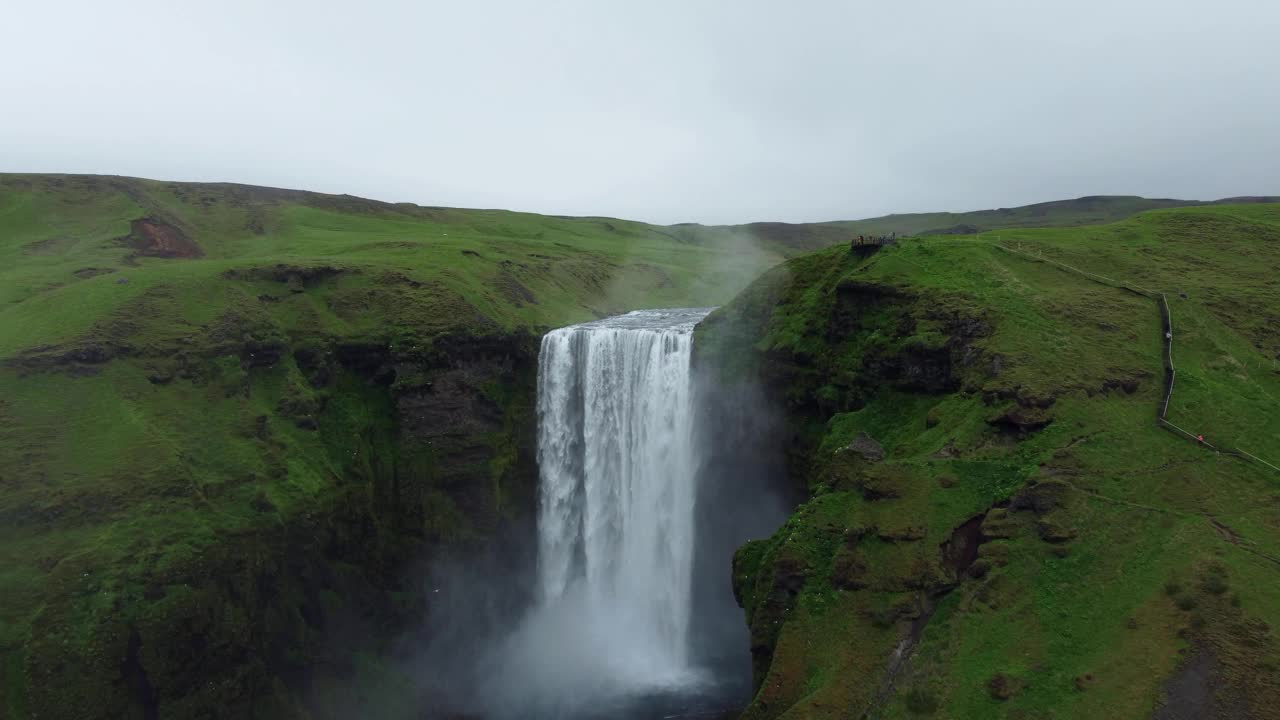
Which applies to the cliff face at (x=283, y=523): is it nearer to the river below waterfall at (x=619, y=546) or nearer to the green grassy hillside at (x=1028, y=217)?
the river below waterfall at (x=619, y=546)

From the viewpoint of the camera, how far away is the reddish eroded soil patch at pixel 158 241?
47097 mm

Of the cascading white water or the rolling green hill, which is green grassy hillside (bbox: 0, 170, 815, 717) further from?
the cascading white water

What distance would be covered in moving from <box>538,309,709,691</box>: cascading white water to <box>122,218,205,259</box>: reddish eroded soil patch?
28.2 m

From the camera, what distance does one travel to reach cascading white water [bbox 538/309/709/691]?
33.6 metres

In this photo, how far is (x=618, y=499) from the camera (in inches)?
1394

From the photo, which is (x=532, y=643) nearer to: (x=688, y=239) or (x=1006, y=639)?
(x=1006, y=639)

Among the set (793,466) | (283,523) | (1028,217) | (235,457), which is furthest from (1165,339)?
(1028,217)

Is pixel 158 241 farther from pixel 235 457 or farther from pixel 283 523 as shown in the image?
pixel 283 523

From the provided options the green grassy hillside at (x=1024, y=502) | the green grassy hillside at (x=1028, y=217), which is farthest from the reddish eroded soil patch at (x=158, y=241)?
the green grassy hillside at (x=1028, y=217)

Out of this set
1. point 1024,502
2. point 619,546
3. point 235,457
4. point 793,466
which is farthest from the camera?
Answer: point 619,546

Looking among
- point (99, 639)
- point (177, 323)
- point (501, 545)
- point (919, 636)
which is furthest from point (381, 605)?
point (919, 636)

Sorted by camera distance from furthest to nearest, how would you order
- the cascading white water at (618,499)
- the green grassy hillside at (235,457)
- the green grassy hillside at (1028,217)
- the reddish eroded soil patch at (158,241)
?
1. the green grassy hillside at (1028,217)
2. the reddish eroded soil patch at (158,241)
3. the cascading white water at (618,499)
4. the green grassy hillside at (235,457)

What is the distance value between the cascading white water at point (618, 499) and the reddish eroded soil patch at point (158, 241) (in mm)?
28226

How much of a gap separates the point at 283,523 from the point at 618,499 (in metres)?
14.5
